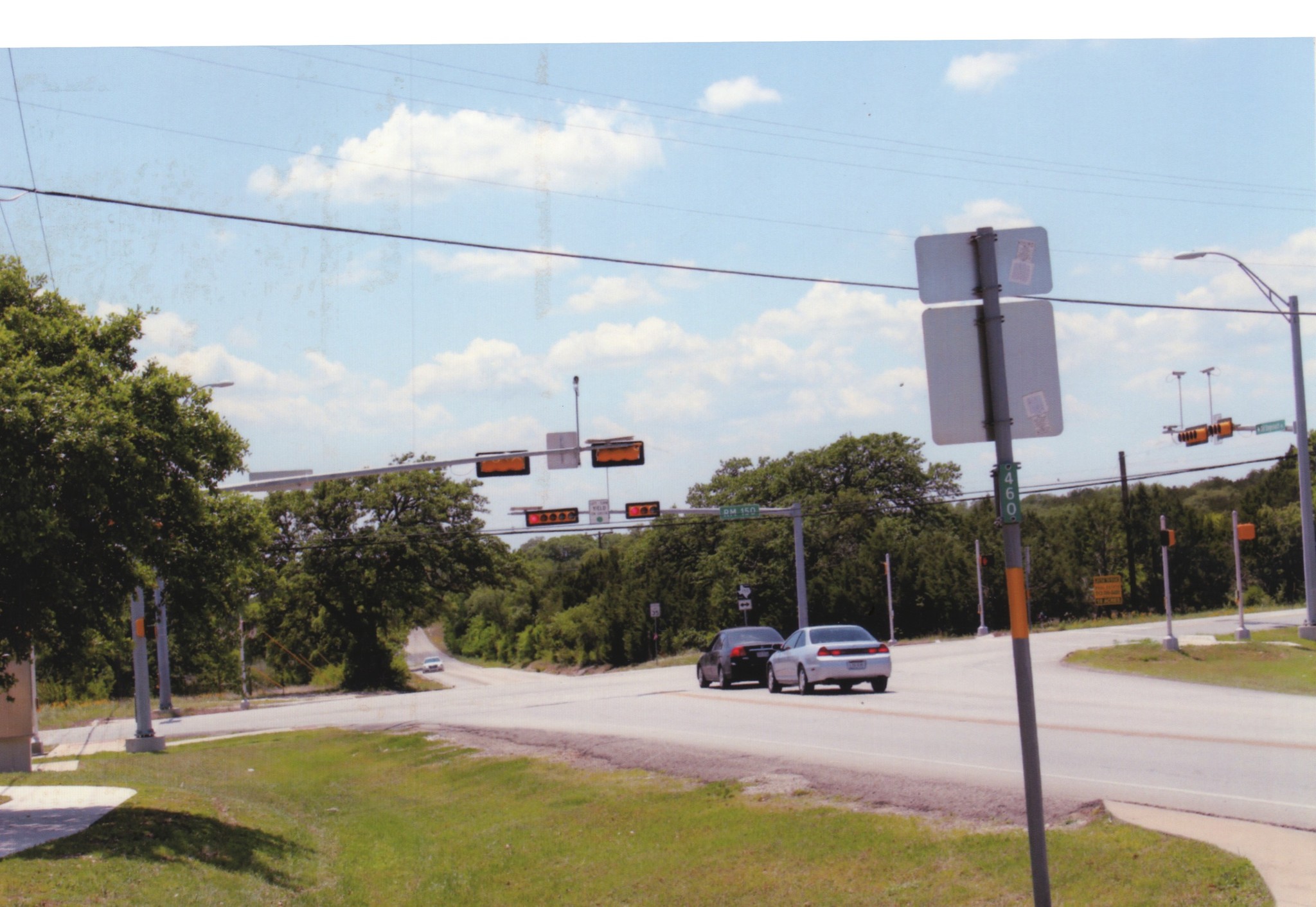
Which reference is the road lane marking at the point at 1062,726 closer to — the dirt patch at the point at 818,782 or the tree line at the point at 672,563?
the dirt patch at the point at 818,782

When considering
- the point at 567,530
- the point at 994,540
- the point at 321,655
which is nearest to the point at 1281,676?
the point at 567,530

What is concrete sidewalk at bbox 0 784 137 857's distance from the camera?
11.0 metres

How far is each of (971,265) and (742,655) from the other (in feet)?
84.1

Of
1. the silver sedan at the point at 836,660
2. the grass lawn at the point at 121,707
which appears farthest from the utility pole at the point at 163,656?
the silver sedan at the point at 836,660

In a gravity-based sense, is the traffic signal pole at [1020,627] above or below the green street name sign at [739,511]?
below

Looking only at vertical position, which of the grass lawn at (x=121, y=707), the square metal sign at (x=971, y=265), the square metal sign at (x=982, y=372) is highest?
the square metal sign at (x=971, y=265)

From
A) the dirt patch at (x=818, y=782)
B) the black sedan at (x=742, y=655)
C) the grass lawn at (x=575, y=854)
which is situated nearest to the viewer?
the grass lawn at (x=575, y=854)

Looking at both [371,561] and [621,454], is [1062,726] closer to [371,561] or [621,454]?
[621,454]

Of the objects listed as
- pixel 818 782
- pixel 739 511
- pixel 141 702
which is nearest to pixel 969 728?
pixel 818 782

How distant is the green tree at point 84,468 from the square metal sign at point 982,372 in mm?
8632

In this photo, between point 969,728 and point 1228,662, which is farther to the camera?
point 1228,662

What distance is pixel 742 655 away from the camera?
1193 inches

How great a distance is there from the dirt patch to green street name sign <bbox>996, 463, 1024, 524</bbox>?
5551mm

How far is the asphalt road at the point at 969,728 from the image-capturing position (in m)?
11.2
